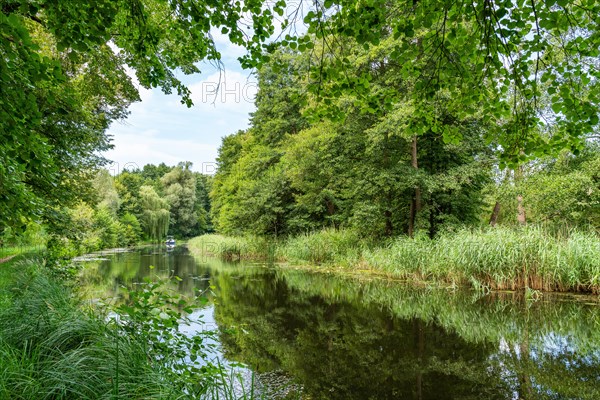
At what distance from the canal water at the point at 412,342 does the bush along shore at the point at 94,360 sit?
74 centimetres

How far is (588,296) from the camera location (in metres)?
8.60

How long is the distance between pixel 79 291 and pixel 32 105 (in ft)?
31.6

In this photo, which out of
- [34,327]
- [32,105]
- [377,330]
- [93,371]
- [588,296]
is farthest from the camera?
[588,296]

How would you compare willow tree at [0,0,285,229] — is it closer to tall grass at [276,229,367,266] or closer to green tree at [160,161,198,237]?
tall grass at [276,229,367,266]

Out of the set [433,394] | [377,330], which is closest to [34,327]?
[433,394]

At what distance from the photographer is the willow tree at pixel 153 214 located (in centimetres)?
4526

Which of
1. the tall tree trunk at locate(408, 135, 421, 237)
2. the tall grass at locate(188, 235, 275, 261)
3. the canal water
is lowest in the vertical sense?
the canal water

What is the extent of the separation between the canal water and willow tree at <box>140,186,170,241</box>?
1451 inches

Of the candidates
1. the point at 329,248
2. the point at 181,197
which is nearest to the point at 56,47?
the point at 329,248

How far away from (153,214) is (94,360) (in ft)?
148

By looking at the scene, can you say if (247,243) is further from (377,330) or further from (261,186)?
(377,330)

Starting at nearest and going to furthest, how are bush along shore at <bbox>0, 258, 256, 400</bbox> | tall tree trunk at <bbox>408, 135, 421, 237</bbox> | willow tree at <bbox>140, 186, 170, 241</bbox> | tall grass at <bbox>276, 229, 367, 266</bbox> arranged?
bush along shore at <bbox>0, 258, 256, 400</bbox>
tall tree trunk at <bbox>408, 135, 421, 237</bbox>
tall grass at <bbox>276, 229, 367, 266</bbox>
willow tree at <bbox>140, 186, 170, 241</bbox>

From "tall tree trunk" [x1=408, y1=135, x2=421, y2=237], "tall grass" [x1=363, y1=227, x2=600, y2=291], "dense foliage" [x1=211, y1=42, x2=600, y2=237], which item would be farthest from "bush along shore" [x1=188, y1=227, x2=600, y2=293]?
"dense foliage" [x1=211, y1=42, x2=600, y2=237]

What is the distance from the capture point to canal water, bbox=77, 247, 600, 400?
4488 mm
